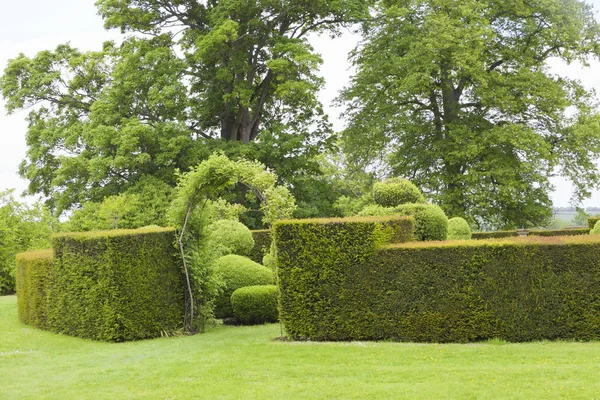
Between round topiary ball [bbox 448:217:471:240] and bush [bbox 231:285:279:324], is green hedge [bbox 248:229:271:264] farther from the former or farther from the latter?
round topiary ball [bbox 448:217:471:240]

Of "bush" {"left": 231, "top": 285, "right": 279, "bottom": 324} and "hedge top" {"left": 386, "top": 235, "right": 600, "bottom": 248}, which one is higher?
"hedge top" {"left": 386, "top": 235, "right": 600, "bottom": 248}

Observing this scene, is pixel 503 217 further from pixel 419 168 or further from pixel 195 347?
pixel 195 347

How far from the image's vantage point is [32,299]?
58.9 feet

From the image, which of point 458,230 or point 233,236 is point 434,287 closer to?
point 233,236

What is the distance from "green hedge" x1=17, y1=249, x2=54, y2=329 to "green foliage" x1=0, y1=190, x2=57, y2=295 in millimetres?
11498

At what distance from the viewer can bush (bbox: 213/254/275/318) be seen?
17.5m

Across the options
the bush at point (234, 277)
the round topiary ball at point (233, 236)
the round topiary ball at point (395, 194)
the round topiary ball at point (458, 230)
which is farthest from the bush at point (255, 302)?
the round topiary ball at point (458, 230)

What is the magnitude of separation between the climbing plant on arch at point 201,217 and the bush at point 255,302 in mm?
686

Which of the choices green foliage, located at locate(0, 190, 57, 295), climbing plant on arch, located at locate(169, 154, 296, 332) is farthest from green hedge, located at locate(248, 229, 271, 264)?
green foliage, located at locate(0, 190, 57, 295)

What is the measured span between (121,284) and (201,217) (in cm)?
248

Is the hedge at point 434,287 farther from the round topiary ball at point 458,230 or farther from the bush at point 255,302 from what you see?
the round topiary ball at point 458,230

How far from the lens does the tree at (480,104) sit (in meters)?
28.6

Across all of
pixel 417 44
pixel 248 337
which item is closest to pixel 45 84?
pixel 417 44

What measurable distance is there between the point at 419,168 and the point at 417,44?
19.1 ft
